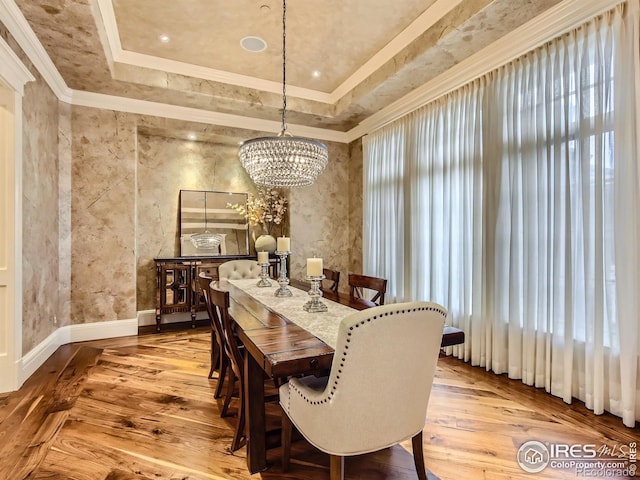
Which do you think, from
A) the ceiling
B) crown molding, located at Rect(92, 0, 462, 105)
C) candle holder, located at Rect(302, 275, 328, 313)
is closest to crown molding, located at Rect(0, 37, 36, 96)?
the ceiling

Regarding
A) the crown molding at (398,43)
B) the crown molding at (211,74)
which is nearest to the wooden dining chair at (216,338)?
the crown molding at (211,74)

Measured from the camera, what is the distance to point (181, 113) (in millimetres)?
4434

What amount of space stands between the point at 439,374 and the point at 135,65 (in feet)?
14.7

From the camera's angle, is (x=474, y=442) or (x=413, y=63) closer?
(x=474, y=442)

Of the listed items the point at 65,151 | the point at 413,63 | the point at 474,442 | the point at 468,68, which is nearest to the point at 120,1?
the point at 65,151

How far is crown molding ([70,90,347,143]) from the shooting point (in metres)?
4.05

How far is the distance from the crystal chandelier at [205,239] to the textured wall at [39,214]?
1.65 metres

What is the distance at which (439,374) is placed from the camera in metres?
3.08

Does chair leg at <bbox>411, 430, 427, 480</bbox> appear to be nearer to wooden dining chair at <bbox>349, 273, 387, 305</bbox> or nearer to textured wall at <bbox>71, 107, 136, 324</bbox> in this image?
wooden dining chair at <bbox>349, 273, 387, 305</bbox>

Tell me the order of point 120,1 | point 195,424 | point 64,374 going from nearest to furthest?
point 195,424
point 120,1
point 64,374

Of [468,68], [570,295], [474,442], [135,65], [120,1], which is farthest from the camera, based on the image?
[135,65]

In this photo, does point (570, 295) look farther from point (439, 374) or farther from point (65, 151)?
point (65, 151)

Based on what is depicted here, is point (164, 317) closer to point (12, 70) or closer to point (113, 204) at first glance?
point (113, 204)

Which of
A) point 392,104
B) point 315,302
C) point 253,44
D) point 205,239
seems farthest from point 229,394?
point 392,104
